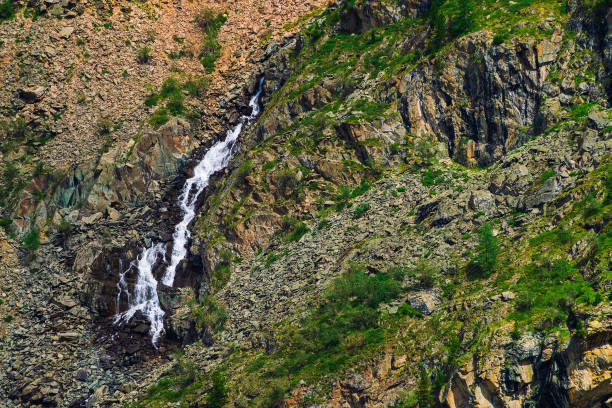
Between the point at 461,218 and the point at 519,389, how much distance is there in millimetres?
15537

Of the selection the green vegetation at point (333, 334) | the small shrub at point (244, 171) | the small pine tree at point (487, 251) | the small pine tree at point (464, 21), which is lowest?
the green vegetation at point (333, 334)

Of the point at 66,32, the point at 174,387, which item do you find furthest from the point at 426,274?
the point at 66,32

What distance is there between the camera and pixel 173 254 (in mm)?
56312

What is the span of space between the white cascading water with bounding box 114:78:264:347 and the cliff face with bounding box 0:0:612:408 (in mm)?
805

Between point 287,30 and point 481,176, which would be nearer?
point 481,176

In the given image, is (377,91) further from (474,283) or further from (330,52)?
(474,283)

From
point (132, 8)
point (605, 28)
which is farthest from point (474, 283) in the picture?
point (132, 8)

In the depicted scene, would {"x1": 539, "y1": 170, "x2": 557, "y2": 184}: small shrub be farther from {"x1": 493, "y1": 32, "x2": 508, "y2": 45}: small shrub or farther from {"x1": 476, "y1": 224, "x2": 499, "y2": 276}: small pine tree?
{"x1": 493, "y1": 32, "x2": 508, "y2": 45}: small shrub

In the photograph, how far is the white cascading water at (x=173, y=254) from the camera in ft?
172

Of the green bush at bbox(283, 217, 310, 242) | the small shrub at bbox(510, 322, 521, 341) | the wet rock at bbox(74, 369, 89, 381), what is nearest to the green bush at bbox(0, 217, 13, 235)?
the wet rock at bbox(74, 369, 89, 381)

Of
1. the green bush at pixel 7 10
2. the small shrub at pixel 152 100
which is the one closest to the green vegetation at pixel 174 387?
the small shrub at pixel 152 100

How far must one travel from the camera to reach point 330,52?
66.7 m

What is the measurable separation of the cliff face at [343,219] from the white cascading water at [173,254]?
0.80m

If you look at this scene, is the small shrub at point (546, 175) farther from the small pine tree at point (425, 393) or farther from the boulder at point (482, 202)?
the small pine tree at point (425, 393)
